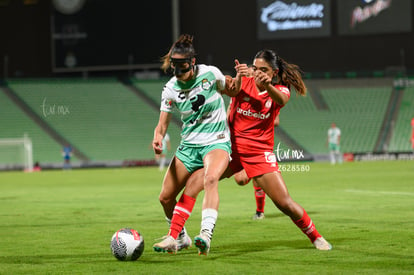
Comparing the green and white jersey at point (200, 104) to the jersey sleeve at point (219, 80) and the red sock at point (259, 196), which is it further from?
the red sock at point (259, 196)

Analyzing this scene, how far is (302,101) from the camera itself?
45219 mm

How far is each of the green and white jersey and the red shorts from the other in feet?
1.45

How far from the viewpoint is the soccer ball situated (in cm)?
754

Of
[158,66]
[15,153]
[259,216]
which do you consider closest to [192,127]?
[259,216]

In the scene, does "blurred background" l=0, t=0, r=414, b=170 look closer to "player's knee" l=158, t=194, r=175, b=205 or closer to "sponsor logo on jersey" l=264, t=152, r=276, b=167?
"sponsor logo on jersey" l=264, t=152, r=276, b=167

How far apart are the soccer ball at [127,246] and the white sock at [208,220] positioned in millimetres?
689

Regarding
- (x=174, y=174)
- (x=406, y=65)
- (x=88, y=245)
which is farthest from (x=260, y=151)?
(x=406, y=65)

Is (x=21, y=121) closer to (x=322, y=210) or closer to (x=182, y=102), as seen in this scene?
(x=322, y=210)

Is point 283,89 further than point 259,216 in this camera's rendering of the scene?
No

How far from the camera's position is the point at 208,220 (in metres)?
7.57

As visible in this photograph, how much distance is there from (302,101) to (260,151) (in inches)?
1473

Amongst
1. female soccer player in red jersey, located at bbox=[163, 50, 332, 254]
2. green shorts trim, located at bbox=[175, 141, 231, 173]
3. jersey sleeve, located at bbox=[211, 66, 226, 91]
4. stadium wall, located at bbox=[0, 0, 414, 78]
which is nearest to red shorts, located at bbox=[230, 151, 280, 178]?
female soccer player in red jersey, located at bbox=[163, 50, 332, 254]

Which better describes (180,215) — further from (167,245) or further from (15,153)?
(15,153)

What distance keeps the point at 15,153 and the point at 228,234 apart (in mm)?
31382
